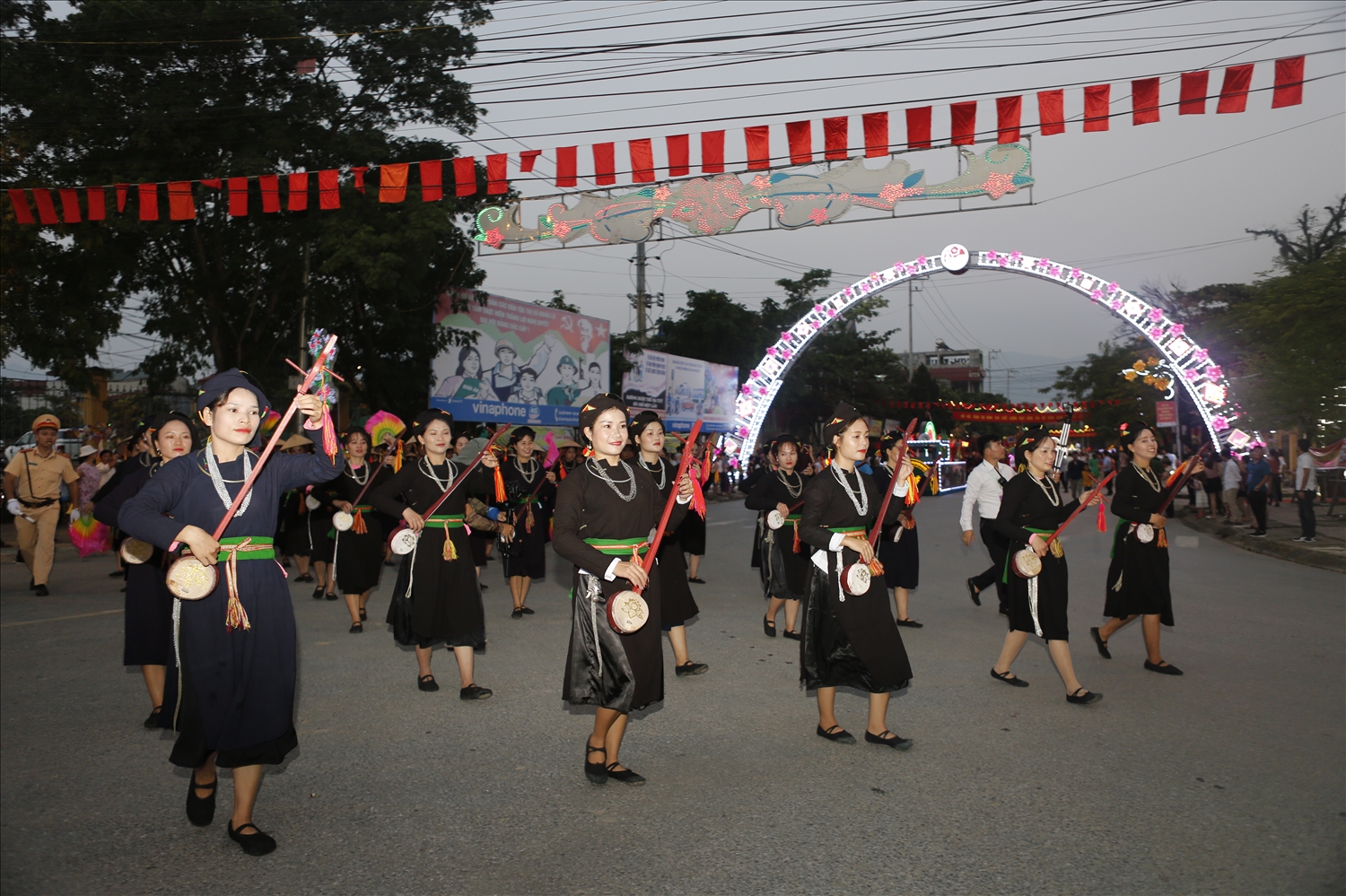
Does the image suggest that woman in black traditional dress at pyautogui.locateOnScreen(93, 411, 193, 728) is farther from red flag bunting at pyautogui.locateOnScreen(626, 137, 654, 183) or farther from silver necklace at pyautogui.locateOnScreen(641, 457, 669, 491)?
red flag bunting at pyautogui.locateOnScreen(626, 137, 654, 183)

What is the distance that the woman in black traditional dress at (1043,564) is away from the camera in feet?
20.8

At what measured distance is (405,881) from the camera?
3.63 meters

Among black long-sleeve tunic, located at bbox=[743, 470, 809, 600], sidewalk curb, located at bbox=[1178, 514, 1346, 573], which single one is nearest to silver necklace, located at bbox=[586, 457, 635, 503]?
black long-sleeve tunic, located at bbox=[743, 470, 809, 600]

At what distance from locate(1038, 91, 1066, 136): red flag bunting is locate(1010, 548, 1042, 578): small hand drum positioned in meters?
7.14

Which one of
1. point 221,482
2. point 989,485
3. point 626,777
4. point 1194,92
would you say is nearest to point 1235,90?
point 1194,92

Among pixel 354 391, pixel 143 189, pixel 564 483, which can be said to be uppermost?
pixel 143 189

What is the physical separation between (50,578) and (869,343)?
36058 mm

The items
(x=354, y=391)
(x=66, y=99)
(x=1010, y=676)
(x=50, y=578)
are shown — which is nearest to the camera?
(x=1010, y=676)

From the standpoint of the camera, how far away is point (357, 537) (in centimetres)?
912

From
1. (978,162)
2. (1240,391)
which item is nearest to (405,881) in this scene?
(978,162)

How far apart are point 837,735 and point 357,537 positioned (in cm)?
538

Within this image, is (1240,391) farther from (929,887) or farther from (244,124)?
(929,887)

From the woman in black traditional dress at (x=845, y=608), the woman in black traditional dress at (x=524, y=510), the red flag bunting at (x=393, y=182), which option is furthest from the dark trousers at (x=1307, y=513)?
the red flag bunting at (x=393, y=182)

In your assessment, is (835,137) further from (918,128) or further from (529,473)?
(529,473)
